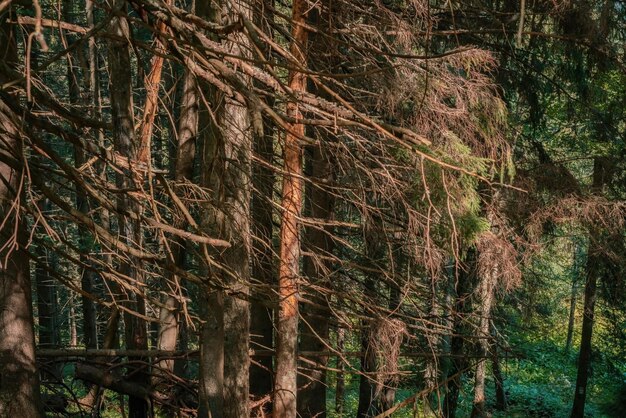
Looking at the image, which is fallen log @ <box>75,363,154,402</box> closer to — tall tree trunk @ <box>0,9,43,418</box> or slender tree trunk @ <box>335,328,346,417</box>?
tall tree trunk @ <box>0,9,43,418</box>

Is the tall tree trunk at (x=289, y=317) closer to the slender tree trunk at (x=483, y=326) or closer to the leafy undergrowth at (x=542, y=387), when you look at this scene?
the slender tree trunk at (x=483, y=326)

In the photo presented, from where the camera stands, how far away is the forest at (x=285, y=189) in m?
3.93

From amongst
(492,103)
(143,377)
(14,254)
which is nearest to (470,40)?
(492,103)

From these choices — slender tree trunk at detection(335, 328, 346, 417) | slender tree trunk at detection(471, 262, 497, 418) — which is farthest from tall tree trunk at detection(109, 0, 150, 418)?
slender tree trunk at detection(335, 328, 346, 417)

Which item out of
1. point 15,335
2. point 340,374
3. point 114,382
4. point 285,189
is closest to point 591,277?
point 340,374

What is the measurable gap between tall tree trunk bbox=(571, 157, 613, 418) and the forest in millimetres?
75

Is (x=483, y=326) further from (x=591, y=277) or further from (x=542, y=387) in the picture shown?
(x=542, y=387)

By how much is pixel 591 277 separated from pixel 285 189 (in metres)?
8.92

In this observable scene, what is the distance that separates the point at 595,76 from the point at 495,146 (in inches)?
111

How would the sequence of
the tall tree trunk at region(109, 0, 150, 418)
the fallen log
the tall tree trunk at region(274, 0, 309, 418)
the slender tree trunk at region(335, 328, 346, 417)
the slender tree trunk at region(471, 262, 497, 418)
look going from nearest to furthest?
the tall tree trunk at region(109, 0, 150, 418), the tall tree trunk at region(274, 0, 309, 418), the fallen log, the slender tree trunk at region(471, 262, 497, 418), the slender tree trunk at region(335, 328, 346, 417)

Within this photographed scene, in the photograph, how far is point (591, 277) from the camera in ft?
47.6

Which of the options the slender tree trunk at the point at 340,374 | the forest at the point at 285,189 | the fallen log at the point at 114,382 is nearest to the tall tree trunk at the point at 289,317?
the forest at the point at 285,189

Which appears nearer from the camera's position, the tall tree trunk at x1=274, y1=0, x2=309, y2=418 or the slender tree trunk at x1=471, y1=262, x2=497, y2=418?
the tall tree trunk at x1=274, y1=0, x2=309, y2=418

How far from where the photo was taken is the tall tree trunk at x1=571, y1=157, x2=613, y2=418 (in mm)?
12227
